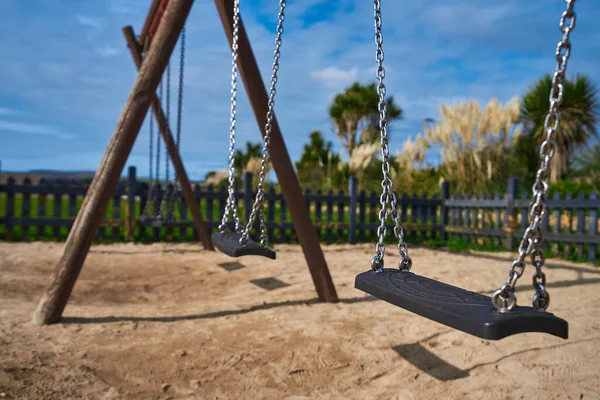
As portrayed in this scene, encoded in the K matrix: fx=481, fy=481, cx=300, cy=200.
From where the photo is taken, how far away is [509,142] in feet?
40.0

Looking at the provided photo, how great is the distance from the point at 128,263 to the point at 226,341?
321 centimetres

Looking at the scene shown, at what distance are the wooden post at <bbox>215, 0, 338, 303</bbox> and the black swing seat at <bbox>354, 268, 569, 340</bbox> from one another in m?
1.84

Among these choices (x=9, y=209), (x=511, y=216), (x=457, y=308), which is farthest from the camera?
(x=511, y=216)

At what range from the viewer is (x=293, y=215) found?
3.86 metres

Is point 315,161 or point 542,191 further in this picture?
point 315,161

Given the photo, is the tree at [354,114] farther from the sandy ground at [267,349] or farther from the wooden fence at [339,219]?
the sandy ground at [267,349]

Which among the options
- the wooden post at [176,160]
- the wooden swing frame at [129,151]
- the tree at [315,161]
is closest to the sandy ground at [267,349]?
the wooden swing frame at [129,151]

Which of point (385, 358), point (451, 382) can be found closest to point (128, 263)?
point (385, 358)

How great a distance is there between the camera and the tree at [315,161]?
19250 mm

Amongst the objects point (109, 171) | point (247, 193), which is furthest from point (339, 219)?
point (109, 171)

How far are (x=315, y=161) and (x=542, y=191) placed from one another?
20.7 m

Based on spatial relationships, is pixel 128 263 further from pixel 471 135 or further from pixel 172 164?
pixel 471 135

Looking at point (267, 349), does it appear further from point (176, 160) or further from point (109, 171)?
point (176, 160)

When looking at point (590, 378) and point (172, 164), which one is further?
point (172, 164)
